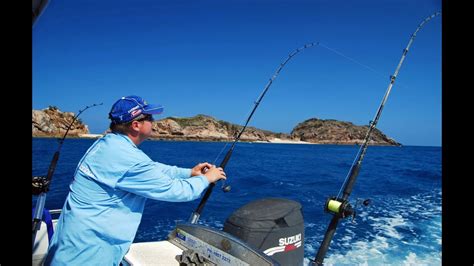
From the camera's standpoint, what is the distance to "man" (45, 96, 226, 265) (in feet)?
5.72

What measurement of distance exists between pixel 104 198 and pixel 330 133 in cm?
10261

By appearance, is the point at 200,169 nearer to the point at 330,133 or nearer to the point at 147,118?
the point at 147,118

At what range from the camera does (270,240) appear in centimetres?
260

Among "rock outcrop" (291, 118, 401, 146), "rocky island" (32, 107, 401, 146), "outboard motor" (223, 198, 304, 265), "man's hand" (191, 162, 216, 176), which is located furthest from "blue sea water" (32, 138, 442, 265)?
"rock outcrop" (291, 118, 401, 146)

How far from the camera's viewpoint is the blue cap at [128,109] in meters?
1.89

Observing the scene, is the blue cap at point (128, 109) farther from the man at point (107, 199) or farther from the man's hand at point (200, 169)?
the man's hand at point (200, 169)

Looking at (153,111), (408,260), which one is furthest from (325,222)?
(153,111)

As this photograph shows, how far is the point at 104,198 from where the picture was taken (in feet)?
5.78

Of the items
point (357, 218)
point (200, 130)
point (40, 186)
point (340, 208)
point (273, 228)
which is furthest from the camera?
point (200, 130)

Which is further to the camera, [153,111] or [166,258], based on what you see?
[166,258]

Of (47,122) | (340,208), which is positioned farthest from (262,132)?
(340,208)
